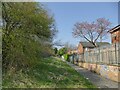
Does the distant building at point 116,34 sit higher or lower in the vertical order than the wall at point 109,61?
higher

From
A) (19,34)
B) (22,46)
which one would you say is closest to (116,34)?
(19,34)

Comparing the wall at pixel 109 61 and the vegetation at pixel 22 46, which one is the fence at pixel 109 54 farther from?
the vegetation at pixel 22 46

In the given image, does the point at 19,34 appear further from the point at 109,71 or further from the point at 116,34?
the point at 116,34

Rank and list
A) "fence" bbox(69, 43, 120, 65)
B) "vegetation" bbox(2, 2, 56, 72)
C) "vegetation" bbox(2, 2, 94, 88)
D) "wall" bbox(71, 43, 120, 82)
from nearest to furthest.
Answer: "vegetation" bbox(2, 2, 94, 88)
"vegetation" bbox(2, 2, 56, 72)
"wall" bbox(71, 43, 120, 82)
"fence" bbox(69, 43, 120, 65)

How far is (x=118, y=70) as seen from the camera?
1335 cm

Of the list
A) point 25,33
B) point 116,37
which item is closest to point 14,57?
point 25,33

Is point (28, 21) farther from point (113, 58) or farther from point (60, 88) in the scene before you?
point (113, 58)

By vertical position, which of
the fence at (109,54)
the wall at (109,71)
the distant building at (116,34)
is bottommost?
the wall at (109,71)

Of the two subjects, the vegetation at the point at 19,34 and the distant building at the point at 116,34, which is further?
the distant building at the point at 116,34

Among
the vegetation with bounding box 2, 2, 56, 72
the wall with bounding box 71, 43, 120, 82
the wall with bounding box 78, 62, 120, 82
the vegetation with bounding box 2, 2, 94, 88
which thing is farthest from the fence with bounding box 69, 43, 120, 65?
the vegetation with bounding box 2, 2, 56, 72

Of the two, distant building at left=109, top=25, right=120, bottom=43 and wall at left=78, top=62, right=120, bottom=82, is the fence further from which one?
distant building at left=109, top=25, right=120, bottom=43

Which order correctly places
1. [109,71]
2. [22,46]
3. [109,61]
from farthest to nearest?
[109,61]
[109,71]
[22,46]

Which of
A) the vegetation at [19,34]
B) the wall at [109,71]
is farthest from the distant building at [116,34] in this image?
the vegetation at [19,34]

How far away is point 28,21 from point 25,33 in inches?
31.0
